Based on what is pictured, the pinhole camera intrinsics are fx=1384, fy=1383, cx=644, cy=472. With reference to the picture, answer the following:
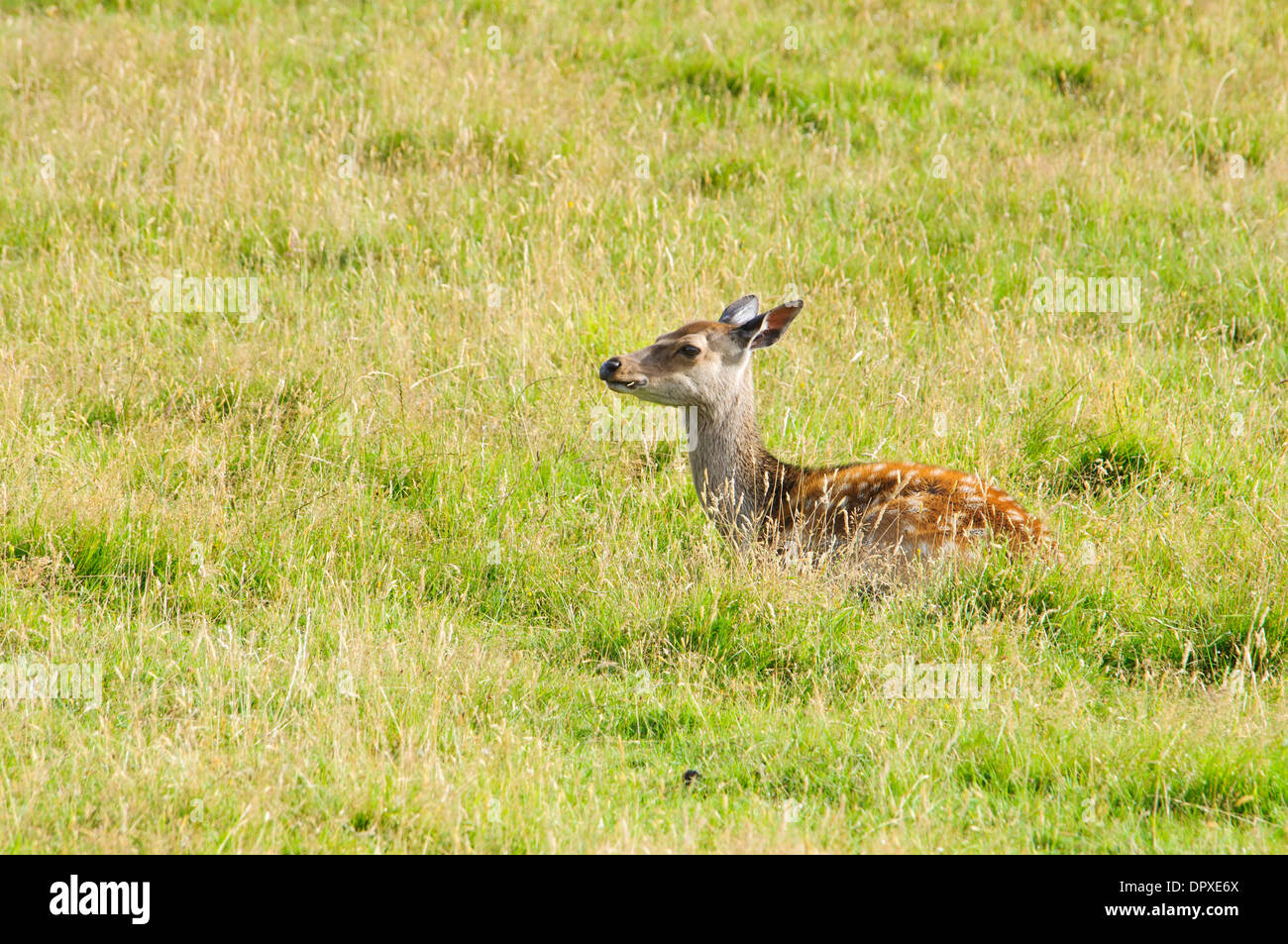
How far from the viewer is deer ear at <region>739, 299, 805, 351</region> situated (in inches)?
274

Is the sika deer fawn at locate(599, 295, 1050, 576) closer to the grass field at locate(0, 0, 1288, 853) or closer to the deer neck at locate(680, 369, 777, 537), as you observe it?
the deer neck at locate(680, 369, 777, 537)

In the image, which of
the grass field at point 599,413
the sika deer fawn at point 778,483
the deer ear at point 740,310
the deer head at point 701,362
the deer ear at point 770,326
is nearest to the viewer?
the grass field at point 599,413

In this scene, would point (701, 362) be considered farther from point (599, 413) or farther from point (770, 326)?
point (599, 413)

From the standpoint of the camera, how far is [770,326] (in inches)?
282

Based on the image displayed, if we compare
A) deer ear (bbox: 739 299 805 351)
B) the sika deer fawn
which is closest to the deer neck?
the sika deer fawn

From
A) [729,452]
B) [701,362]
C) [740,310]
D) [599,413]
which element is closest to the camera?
[701,362]

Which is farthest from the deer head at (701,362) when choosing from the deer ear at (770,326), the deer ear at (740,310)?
the deer ear at (740,310)

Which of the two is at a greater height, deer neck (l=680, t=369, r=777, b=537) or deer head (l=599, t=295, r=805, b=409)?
deer head (l=599, t=295, r=805, b=409)

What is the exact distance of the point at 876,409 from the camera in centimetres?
795

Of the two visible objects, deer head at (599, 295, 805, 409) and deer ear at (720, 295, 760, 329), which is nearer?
deer head at (599, 295, 805, 409)

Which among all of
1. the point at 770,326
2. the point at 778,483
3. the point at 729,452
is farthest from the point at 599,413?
the point at 778,483

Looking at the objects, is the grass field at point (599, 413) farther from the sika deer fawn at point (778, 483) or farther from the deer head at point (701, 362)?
the deer head at point (701, 362)

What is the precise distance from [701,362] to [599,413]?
39.2 inches

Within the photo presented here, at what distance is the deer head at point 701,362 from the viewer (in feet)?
22.2
